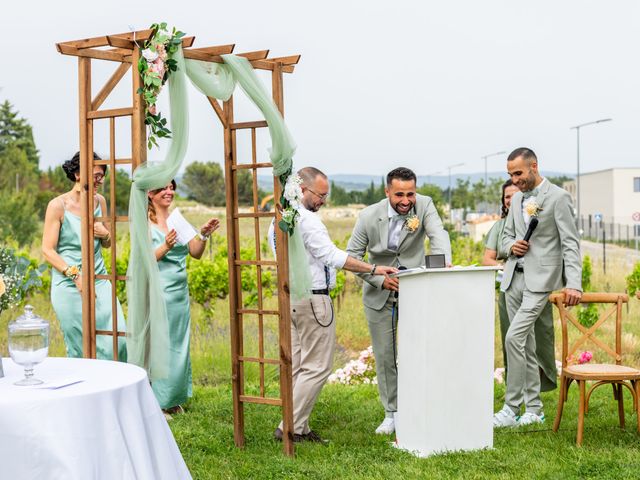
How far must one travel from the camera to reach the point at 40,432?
12.8 ft

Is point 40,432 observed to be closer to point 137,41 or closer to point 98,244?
point 137,41

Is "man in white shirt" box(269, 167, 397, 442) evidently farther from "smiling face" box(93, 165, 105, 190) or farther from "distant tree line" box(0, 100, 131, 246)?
"distant tree line" box(0, 100, 131, 246)

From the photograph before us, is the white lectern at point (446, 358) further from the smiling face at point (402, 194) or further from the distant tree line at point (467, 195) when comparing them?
the distant tree line at point (467, 195)

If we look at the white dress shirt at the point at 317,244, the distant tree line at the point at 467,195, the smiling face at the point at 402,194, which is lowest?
the white dress shirt at the point at 317,244

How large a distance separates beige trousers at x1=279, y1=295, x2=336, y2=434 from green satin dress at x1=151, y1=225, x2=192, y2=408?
1425mm

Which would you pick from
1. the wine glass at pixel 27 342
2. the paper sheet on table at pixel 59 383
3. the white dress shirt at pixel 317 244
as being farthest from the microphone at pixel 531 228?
the wine glass at pixel 27 342

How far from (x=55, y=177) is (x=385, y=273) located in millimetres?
46445

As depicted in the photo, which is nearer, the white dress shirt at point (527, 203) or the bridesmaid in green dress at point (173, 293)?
the white dress shirt at point (527, 203)

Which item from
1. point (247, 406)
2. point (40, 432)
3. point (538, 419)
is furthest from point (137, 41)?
point (538, 419)

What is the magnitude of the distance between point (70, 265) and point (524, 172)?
3.58 metres

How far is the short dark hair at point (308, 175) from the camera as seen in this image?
6.59 metres

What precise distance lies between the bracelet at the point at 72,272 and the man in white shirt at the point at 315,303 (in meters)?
1.61

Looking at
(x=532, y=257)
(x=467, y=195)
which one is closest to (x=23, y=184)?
(x=467, y=195)

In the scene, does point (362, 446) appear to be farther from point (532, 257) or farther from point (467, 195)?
point (467, 195)
